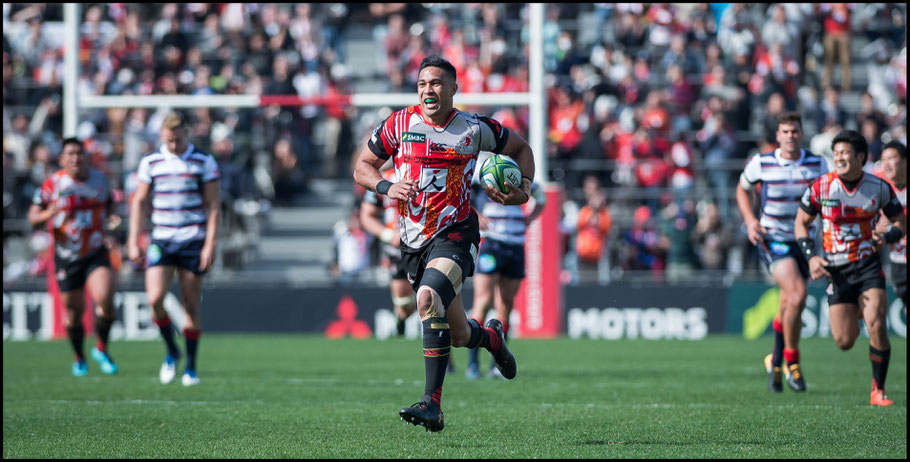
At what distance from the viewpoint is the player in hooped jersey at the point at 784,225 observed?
1039cm

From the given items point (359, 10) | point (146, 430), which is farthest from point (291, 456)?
point (359, 10)

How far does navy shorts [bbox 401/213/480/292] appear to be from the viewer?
24.6ft

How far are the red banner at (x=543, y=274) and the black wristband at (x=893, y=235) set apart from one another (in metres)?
8.89

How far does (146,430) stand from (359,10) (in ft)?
58.3

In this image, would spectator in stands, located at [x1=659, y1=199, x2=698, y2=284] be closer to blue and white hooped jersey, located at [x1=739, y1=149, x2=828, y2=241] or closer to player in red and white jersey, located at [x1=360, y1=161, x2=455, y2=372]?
player in red and white jersey, located at [x1=360, y1=161, x2=455, y2=372]

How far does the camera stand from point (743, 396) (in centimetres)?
1000

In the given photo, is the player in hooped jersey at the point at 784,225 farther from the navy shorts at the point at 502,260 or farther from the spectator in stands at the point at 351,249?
the spectator in stands at the point at 351,249

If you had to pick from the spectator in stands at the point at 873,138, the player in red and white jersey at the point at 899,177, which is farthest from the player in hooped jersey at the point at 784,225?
the spectator in stands at the point at 873,138

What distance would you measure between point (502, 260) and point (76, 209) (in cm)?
461

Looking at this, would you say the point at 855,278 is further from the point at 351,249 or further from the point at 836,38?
the point at 836,38

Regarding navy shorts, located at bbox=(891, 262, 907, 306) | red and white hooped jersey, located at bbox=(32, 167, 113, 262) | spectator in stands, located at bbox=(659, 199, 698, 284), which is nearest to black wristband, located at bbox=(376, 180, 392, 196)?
navy shorts, located at bbox=(891, 262, 907, 306)

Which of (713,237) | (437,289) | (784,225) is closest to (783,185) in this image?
(784,225)

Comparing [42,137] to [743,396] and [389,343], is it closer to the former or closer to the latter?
[389,343]

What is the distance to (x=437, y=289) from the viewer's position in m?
7.29
